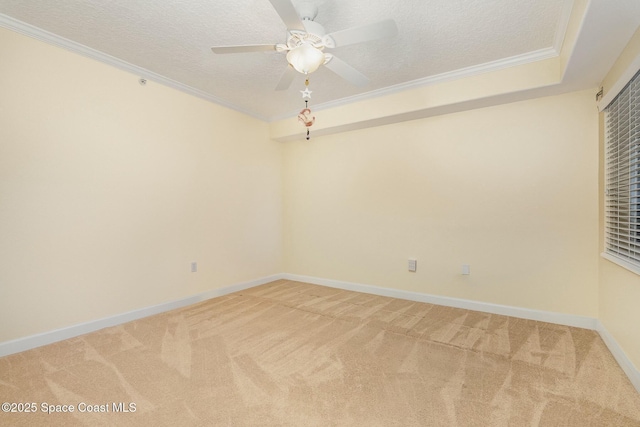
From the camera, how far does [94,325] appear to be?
260 centimetres

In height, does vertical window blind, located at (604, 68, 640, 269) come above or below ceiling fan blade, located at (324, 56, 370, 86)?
below

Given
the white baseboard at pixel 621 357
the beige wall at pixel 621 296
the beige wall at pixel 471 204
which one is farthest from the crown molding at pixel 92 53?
the white baseboard at pixel 621 357

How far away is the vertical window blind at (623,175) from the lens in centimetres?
189

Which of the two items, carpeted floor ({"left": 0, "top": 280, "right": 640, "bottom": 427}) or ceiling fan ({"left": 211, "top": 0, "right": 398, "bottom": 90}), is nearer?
carpeted floor ({"left": 0, "top": 280, "right": 640, "bottom": 427})

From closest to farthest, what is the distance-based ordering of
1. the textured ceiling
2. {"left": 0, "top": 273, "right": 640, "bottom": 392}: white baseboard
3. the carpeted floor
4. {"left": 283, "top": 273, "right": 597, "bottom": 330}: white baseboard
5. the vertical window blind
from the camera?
1. the carpeted floor
2. the vertical window blind
3. the textured ceiling
4. {"left": 0, "top": 273, "right": 640, "bottom": 392}: white baseboard
5. {"left": 283, "top": 273, "right": 597, "bottom": 330}: white baseboard

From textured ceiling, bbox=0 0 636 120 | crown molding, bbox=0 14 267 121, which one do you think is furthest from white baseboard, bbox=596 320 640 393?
crown molding, bbox=0 14 267 121

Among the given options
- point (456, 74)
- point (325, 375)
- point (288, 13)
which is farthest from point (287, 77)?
point (325, 375)

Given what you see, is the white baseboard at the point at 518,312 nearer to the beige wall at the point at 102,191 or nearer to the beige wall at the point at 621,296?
the beige wall at the point at 621,296

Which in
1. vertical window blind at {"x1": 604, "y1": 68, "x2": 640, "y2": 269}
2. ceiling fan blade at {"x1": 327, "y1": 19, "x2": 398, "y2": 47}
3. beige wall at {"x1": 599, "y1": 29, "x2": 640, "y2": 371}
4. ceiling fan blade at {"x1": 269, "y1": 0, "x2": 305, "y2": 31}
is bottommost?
beige wall at {"x1": 599, "y1": 29, "x2": 640, "y2": 371}

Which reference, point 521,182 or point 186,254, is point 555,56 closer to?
point 521,182

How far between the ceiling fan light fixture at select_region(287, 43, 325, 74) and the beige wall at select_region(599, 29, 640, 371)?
6.46ft

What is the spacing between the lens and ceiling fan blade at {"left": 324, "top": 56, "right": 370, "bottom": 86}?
210cm

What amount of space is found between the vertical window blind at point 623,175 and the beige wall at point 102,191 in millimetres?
3849

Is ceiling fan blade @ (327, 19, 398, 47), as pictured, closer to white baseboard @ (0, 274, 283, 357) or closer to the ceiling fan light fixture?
the ceiling fan light fixture
